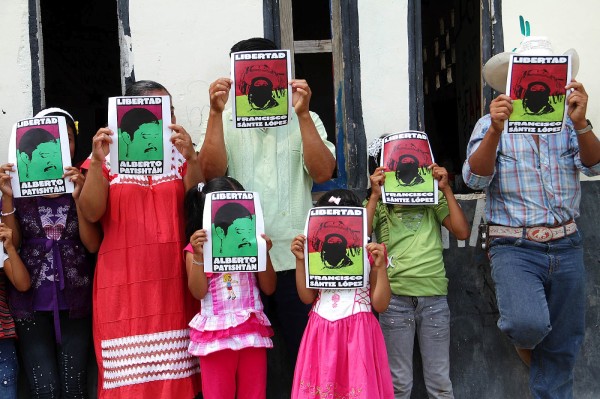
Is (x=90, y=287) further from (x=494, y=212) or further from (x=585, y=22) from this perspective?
(x=585, y=22)

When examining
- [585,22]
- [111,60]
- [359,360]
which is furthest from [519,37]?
[111,60]

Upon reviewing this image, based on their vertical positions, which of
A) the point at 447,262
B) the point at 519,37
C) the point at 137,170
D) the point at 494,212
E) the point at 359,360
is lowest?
the point at 359,360

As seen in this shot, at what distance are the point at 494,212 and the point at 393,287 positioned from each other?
0.65m

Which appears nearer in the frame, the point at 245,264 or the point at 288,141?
the point at 245,264

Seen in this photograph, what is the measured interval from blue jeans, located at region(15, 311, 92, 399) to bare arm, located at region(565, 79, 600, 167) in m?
2.53

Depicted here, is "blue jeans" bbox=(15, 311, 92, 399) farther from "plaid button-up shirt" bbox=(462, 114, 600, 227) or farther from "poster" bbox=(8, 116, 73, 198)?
"plaid button-up shirt" bbox=(462, 114, 600, 227)

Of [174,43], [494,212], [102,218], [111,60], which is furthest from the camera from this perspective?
[111,60]

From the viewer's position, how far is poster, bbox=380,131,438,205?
4.22 metres

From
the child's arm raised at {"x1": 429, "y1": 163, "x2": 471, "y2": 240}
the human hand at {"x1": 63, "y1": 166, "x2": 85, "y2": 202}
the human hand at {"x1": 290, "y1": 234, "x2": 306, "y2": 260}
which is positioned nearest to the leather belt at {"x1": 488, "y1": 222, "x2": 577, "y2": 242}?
the child's arm raised at {"x1": 429, "y1": 163, "x2": 471, "y2": 240}

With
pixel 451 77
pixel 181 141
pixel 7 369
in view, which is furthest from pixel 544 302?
pixel 451 77

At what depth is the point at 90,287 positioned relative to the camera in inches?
166

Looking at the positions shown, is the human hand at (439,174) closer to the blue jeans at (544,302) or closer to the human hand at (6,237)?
the blue jeans at (544,302)

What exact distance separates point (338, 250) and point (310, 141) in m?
0.57

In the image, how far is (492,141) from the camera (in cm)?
407
